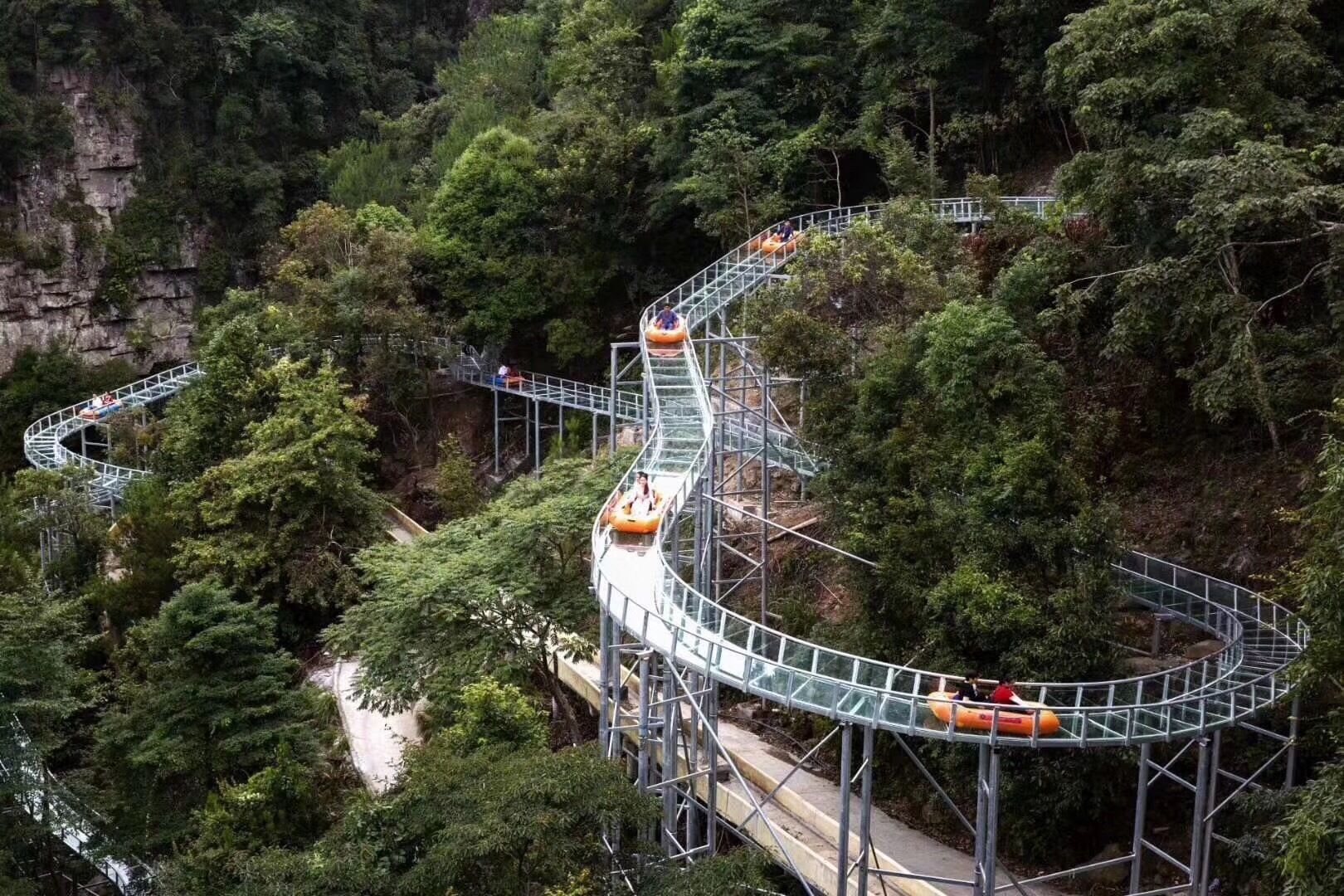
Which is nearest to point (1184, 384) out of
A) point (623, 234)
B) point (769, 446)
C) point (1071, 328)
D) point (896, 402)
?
point (1071, 328)

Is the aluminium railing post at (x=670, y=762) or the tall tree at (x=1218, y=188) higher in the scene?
the tall tree at (x=1218, y=188)

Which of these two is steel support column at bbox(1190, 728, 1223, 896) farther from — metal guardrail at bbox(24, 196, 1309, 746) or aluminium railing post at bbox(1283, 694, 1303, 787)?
aluminium railing post at bbox(1283, 694, 1303, 787)

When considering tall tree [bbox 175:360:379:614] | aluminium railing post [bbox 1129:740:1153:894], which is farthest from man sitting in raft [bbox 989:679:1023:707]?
tall tree [bbox 175:360:379:614]

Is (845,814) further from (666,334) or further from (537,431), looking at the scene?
(537,431)

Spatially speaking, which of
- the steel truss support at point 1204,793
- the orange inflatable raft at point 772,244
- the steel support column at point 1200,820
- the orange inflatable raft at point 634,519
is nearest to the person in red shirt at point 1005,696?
the steel truss support at point 1204,793

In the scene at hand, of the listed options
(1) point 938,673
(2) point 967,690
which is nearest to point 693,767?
(1) point 938,673

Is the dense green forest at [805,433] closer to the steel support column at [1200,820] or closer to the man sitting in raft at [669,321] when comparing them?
the steel support column at [1200,820]

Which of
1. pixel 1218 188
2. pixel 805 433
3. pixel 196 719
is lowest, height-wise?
pixel 196 719
